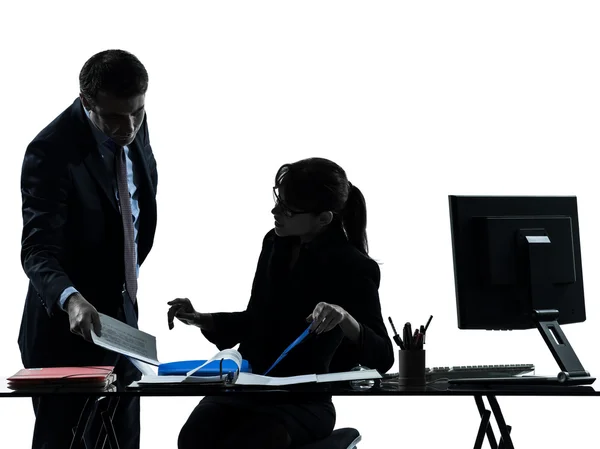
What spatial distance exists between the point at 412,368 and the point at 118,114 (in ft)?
3.32

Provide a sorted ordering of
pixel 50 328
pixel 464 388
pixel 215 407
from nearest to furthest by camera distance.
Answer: pixel 464 388 → pixel 215 407 → pixel 50 328

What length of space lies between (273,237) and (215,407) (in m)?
0.56

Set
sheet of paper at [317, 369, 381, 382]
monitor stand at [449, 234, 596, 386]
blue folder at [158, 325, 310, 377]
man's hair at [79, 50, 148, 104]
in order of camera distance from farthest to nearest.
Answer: man's hair at [79, 50, 148, 104], monitor stand at [449, 234, 596, 386], blue folder at [158, 325, 310, 377], sheet of paper at [317, 369, 381, 382]

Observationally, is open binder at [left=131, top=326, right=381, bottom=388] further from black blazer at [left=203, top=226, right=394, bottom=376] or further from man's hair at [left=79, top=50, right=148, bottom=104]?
man's hair at [left=79, top=50, right=148, bottom=104]

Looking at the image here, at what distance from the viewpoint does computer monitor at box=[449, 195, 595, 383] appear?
239cm

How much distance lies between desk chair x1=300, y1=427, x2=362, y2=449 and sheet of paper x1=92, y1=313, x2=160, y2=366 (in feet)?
1.49

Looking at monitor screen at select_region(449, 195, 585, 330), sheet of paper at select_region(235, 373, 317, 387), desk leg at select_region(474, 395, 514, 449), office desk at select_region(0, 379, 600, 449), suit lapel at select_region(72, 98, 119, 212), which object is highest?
suit lapel at select_region(72, 98, 119, 212)

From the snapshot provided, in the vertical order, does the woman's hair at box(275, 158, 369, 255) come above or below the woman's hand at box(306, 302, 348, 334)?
above

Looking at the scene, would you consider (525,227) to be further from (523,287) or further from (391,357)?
(391,357)

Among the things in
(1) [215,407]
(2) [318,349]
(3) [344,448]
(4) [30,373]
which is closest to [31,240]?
(4) [30,373]

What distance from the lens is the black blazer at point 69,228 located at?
2537 millimetres

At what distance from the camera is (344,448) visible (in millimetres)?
2430

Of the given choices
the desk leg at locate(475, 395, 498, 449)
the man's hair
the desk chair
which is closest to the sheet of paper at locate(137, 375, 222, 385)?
the desk chair

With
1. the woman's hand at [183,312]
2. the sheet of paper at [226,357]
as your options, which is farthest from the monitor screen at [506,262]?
the woman's hand at [183,312]
